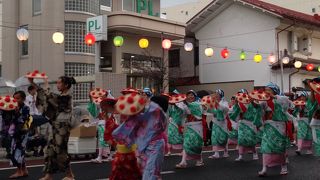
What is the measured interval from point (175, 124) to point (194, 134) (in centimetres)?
140

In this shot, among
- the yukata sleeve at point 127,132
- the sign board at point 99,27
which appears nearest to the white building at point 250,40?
the sign board at point 99,27

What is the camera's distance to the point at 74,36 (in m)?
24.7

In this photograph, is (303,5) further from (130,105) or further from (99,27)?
(130,105)

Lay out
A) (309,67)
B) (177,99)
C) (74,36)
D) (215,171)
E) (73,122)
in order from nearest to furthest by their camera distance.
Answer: (73,122), (215,171), (177,99), (74,36), (309,67)

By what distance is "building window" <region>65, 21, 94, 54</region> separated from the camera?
965 inches

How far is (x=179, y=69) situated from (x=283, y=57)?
330 inches

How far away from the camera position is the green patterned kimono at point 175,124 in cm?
1166

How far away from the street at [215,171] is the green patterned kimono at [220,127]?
0.88 m

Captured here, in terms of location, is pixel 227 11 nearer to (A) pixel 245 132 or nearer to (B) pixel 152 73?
(B) pixel 152 73

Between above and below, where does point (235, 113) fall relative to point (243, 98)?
below

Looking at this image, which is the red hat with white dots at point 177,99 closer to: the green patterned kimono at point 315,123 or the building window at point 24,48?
the green patterned kimono at point 315,123

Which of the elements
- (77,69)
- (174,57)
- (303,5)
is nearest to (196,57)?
(174,57)

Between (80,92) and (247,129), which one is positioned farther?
(80,92)

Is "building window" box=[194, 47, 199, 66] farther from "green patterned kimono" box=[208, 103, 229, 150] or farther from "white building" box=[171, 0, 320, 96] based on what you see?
"green patterned kimono" box=[208, 103, 229, 150]
